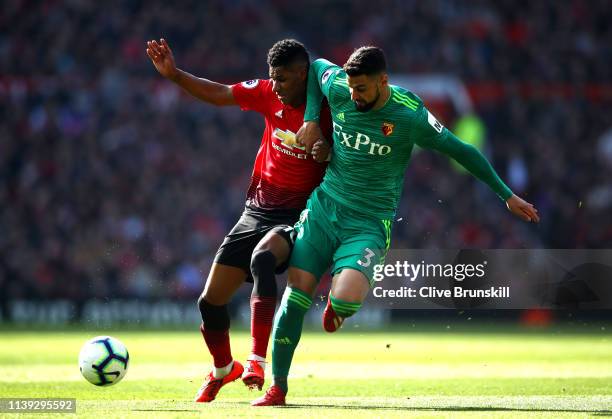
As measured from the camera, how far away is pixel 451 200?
2056 centimetres

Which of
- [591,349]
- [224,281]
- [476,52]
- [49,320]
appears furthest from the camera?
[476,52]

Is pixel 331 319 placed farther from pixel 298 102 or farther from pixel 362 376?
pixel 362 376

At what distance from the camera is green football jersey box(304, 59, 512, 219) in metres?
6.87

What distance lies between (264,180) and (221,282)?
0.78 m

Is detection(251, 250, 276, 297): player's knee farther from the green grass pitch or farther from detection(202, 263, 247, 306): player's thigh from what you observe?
the green grass pitch

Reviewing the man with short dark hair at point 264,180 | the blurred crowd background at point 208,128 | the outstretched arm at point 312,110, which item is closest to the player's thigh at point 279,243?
the man with short dark hair at point 264,180

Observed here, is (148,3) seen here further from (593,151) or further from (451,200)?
(593,151)

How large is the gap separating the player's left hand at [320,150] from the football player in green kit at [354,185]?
0.06 m

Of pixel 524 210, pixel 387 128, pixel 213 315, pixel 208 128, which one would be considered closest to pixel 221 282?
pixel 213 315

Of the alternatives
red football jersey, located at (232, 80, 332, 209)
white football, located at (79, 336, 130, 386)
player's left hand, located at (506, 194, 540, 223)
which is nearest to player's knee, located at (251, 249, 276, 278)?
red football jersey, located at (232, 80, 332, 209)

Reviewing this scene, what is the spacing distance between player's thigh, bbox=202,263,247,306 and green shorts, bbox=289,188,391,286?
57 centimetres

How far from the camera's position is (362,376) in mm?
9633

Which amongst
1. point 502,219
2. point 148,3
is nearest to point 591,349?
point 502,219

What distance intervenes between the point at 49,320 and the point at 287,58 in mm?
12327
